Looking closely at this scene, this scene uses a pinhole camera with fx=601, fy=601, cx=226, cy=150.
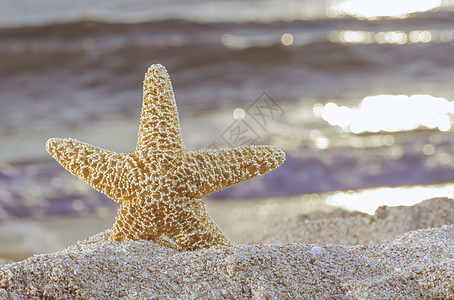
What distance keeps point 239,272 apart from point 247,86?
749 cm

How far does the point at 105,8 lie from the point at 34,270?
35.3ft

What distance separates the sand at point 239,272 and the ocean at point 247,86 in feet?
11.5

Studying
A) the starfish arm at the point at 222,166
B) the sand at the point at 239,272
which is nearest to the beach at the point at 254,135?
the sand at the point at 239,272

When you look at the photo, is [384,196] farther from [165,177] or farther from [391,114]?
[165,177]

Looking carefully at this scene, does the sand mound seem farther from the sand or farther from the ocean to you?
the ocean

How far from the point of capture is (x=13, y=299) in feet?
7.64

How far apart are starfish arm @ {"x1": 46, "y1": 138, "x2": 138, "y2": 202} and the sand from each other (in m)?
0.26

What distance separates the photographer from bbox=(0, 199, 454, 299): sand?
2410 mm

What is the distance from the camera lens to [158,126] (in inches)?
117

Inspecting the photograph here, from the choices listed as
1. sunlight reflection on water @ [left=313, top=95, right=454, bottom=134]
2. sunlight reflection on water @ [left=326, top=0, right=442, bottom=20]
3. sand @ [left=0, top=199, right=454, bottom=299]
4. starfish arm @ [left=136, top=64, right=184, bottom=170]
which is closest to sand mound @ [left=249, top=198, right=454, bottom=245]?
sand @ [left=0, top=199, right=454, bottom=299]

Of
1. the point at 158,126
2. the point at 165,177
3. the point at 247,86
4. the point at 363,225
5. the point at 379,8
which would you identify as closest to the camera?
the point at 165,177

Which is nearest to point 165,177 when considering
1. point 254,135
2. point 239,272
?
point 239,272

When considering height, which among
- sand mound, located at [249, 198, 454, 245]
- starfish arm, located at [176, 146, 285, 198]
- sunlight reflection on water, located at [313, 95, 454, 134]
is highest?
sunlight reflection on water, located at [313, 95, 454, 134]

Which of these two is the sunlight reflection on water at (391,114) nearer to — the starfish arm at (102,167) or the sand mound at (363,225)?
the sand mound at (363,225)
